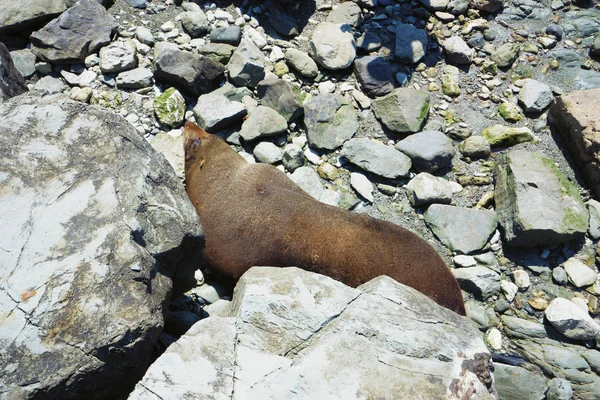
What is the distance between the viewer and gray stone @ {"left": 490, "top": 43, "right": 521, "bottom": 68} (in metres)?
6.17

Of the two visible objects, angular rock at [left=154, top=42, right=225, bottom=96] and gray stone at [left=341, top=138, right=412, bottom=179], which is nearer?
gray stone at [left=341, top=138, right=412, bottom=179]

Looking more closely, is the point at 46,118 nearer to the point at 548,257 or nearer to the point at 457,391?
the point at 457,391

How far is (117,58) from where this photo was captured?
5.72 meters

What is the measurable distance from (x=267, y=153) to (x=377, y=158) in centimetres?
105

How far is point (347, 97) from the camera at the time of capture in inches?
234

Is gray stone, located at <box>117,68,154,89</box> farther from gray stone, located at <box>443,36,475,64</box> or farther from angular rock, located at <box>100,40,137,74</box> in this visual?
gray stone, located at <box>443,36,475,64</box>

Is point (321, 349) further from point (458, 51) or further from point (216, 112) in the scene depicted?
point (458, 51)

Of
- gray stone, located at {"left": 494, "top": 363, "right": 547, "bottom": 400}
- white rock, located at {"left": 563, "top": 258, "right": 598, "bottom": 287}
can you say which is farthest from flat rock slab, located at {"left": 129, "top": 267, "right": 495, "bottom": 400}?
white rock, located at {"left": 563, "top": 258, "right": 598, "bottom": 287}

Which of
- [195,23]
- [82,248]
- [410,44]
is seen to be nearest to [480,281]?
[410,44]

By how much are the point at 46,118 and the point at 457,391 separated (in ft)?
9.85

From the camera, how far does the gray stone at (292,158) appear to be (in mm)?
5332

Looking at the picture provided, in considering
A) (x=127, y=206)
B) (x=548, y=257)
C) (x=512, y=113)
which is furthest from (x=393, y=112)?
(x=127, y=206)

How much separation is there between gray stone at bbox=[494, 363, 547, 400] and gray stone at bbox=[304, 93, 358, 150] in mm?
2525

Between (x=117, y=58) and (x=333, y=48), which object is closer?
(x=117, y=58)
